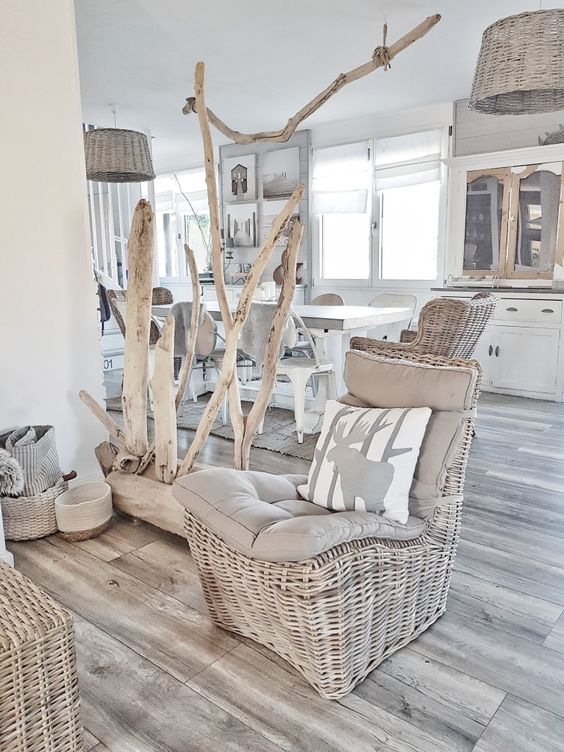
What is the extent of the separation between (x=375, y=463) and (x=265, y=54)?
366 cm

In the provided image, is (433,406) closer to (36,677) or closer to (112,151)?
(36,677)

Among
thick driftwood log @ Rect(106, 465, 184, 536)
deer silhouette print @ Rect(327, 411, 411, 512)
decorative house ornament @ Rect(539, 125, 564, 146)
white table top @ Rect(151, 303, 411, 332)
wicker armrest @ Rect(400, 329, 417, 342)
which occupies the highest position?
decorative house ornament @ Rect(539, 125, 564, 146)

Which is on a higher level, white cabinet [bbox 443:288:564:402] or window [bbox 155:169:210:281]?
window [bbox 155:169:210:281]

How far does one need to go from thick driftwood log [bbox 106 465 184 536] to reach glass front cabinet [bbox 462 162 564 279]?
385 cm

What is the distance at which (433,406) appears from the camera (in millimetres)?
1741

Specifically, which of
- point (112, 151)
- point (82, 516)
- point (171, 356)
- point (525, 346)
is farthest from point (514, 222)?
point (82, 516)

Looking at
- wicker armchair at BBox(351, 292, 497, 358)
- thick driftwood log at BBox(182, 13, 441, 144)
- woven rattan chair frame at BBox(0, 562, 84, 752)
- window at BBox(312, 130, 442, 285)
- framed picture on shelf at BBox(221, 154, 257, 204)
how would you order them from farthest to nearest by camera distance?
framed picture on shelf at BBox(221, 154, 257, 204) < window at BBox(312, 130, 442, 285) < wicker armchair at BBox(351, 292, 497, 358) < thick driftwood log at BBox(182, 13, 441, 144) < woven rattan chair frame at BBox(0, 562, 84, 752)

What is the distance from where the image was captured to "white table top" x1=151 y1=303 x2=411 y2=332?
3.68 metres

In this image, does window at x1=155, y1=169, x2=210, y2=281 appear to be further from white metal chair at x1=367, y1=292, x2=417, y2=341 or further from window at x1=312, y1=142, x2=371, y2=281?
white metal chair at x1=367, y1=292, x2=417, y2=341

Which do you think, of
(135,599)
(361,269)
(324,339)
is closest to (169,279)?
(361,269)

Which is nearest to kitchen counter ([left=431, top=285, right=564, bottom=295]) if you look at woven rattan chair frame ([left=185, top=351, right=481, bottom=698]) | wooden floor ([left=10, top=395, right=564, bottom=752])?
wooden floor ([left=10, top=395, right=564, bottom=752])

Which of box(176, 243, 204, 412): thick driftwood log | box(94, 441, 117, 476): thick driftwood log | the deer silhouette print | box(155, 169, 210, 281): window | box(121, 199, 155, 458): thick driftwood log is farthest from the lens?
box(155, 169, 210, 281): window

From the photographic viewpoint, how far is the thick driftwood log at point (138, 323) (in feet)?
7.86

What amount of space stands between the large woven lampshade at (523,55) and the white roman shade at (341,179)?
3754 millimetres
